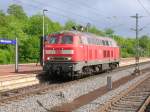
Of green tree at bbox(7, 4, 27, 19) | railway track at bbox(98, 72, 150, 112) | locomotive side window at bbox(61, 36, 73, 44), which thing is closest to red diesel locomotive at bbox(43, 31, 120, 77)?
locomotive side window at bbox(61, 36, 73, 44)

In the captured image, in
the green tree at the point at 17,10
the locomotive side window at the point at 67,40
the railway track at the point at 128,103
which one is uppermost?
the green tree at the point at 17,10

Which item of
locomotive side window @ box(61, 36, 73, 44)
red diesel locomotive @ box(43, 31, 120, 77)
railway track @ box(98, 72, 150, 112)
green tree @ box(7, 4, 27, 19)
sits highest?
green tree @ box(7, 4, 27, 19)

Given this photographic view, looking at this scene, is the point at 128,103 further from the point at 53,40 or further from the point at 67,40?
the point at 53,40

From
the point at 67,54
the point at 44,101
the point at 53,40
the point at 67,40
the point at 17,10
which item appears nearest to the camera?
the point at 44,101

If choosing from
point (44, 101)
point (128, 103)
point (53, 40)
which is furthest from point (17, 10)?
point (128, 103)

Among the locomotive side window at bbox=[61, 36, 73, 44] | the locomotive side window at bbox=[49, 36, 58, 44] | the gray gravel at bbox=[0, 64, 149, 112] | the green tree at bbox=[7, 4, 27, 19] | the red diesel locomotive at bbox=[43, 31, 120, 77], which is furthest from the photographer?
the green tree at bbox=[7, 4, 27, 19]

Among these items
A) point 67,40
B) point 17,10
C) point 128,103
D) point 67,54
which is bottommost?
point 128,103

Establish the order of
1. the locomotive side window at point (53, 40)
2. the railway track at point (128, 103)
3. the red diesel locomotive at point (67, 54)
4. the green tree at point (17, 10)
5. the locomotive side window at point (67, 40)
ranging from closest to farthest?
the railway track at point (128, 103)
the red diesel locomotive at point (67, 54)
the locomotive side window at point (67, 40)
the locomotive side window at point (53, 40)
the green tree at point (17, 10)

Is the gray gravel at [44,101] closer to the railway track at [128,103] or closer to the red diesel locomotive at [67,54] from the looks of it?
the railway track at [128,103]

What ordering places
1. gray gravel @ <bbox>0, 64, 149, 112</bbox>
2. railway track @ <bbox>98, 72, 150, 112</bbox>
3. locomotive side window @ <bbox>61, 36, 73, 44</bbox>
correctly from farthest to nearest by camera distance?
locomotive side window @ <bbox>61, 36, 73, 44</bbox>, gray gravel @ <bbox>0, 64, 149, 112</bbox>, railway track @ <bbox>98, 72, 150, 112</bbox>

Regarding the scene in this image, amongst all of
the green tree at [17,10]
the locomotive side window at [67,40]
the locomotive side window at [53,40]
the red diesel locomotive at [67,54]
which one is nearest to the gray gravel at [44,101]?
the red diesel locomotive at [67,54]

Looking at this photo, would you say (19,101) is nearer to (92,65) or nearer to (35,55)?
(92,65)

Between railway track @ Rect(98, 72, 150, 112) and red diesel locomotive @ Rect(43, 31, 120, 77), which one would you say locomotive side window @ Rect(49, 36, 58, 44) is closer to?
red diesel locomotive @ Rect(43, 31, 120, 77)

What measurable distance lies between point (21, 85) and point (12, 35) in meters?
44.6
